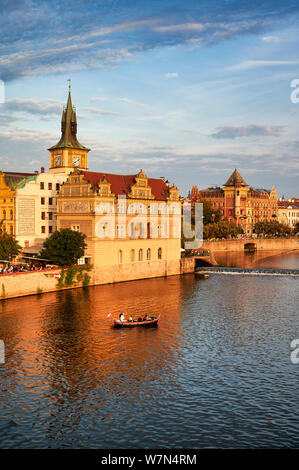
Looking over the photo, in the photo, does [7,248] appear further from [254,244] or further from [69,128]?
[254,244]

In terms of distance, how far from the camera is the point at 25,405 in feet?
109

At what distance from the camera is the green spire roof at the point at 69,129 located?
96812mm

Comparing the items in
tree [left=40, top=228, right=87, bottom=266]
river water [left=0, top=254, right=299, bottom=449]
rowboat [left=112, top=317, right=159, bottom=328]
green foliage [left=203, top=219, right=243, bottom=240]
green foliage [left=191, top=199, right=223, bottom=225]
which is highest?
green foliage [left=191, top=199, right=223, bottom=225]

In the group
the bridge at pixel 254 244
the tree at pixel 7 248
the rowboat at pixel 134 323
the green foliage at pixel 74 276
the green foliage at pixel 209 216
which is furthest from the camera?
the green foliage at pixel 209 216

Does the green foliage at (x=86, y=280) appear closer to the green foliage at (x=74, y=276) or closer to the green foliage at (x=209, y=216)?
the green foliage at (x=74, y=276)

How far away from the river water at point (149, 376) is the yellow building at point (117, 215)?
1677cm

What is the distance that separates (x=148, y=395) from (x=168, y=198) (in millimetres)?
65280

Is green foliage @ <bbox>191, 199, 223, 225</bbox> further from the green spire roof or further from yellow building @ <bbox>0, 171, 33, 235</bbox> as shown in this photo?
yellow building @ <bbox>0, 171, 33, 235</bbox>

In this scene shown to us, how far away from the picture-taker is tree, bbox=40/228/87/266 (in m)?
75.5

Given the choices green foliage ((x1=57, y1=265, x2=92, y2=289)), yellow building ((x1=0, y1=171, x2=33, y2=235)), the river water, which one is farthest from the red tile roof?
the river water

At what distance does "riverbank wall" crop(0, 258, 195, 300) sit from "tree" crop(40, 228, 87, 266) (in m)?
1.92

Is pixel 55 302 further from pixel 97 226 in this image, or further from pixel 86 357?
pixel 86 357

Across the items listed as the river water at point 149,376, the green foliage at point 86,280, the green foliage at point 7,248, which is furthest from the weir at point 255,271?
the green foliage at point 7,248
